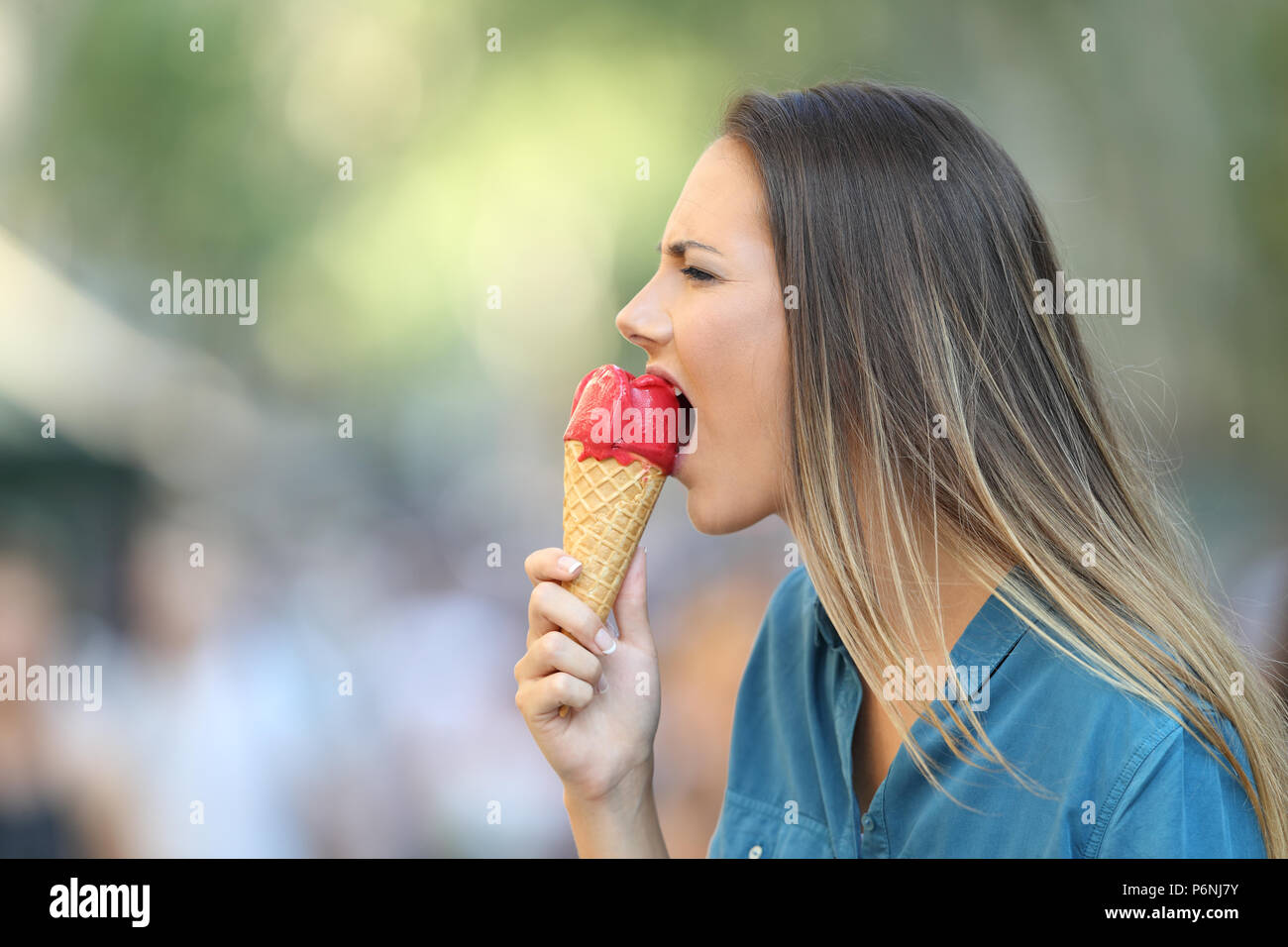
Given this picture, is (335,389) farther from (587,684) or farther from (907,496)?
(907,496)

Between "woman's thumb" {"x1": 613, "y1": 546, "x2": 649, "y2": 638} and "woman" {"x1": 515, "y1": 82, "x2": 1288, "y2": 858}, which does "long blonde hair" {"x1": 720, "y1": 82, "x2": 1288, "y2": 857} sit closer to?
"woman" {"x1": 515, "y1": 82, "x2": 1288, "y2": 858}

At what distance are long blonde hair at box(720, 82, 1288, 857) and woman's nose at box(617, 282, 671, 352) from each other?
0.82ft

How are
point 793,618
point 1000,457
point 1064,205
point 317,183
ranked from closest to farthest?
point 1000,457 → point 793,618 → point 1064,205 → point 317,183

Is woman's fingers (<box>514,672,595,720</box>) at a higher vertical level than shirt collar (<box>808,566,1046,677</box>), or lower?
lower

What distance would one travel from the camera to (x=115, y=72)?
3.73 metres

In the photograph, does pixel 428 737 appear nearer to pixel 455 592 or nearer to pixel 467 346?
pixel 455 592

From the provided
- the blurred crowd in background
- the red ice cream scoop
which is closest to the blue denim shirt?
the red ice cream scoop

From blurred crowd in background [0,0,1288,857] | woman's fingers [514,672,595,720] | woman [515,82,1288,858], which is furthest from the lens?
blurred crowd in background [0,0,1288,857]

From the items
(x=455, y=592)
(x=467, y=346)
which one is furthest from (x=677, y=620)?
(x=467, y=346)

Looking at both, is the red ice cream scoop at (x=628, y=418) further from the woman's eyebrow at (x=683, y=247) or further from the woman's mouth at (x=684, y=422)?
the woman's eyebrow at (x=683, y=247)

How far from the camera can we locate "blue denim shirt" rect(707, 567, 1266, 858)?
1271 mm

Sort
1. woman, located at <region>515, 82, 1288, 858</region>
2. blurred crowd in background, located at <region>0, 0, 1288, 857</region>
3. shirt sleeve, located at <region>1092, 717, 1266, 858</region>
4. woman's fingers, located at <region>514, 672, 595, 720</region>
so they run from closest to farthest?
shirt sleeve, located at <region>1092, 717, 1266, 858</region> < woman, located at <region>515, 82, 1288, 858</region> < woman's fingers, located at <region>514, 672, 595, 720</region> < blurred crowd in background, located at <region>0, 0, 1288, 857</region>

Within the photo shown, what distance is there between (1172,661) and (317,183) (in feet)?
11.7

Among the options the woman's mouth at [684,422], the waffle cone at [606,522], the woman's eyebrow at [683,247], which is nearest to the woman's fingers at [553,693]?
the waffle cone at [606,522]
